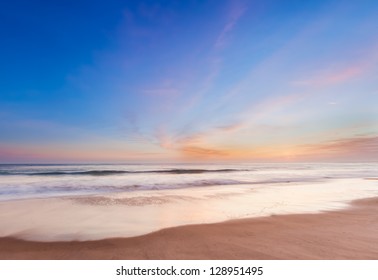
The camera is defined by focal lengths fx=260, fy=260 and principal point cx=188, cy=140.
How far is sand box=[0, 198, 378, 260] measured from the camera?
191 inches

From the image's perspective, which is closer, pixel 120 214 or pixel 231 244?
pixel 231 244

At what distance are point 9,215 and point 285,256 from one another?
8.32 metres

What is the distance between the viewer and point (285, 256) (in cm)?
474

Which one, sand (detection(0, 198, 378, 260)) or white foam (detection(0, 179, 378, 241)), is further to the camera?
white foam (detection(0, 179, 378, 241))

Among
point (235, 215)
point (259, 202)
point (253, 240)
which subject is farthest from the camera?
point (259, 202)

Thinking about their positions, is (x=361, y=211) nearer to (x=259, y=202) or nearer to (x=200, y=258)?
(x=259, y=202)

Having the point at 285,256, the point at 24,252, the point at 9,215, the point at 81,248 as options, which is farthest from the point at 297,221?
the point at 9,215

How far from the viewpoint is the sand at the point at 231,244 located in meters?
4.85

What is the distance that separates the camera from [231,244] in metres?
5.32

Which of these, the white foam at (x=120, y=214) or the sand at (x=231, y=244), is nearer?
the sand at (x=231, y=244)
